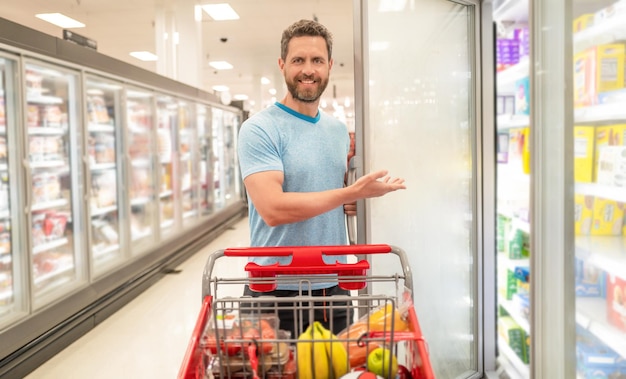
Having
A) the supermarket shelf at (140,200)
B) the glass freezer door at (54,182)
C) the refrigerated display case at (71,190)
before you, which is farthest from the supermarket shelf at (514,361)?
the supermarket shelf at (140,200)

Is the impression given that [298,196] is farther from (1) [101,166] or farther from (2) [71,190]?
(1) [101,166]

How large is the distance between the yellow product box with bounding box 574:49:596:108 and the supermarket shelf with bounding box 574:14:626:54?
0.05 m

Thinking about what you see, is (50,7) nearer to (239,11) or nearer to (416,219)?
(239,11)

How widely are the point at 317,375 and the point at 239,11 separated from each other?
29.0ft

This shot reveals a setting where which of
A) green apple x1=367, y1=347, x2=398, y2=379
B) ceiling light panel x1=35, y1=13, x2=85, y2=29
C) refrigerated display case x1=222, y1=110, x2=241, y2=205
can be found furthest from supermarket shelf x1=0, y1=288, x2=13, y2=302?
ceiling light panel x1=35, y1=13, x2=85, y2=29

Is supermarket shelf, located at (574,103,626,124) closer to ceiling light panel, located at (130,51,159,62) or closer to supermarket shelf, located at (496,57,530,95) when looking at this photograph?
supermarket shelf, located at (496,57,530,95)

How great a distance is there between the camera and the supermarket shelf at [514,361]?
9.48 ft

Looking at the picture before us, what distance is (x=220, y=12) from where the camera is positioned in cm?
920

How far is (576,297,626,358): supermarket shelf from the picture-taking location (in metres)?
1.74

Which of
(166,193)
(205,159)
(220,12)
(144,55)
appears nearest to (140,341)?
(166,193)

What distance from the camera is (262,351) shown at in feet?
3.63

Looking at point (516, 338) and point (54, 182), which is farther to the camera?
point (54, 182)

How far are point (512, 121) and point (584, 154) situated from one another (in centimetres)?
117

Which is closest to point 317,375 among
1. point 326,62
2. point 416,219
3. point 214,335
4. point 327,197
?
point 214,335
